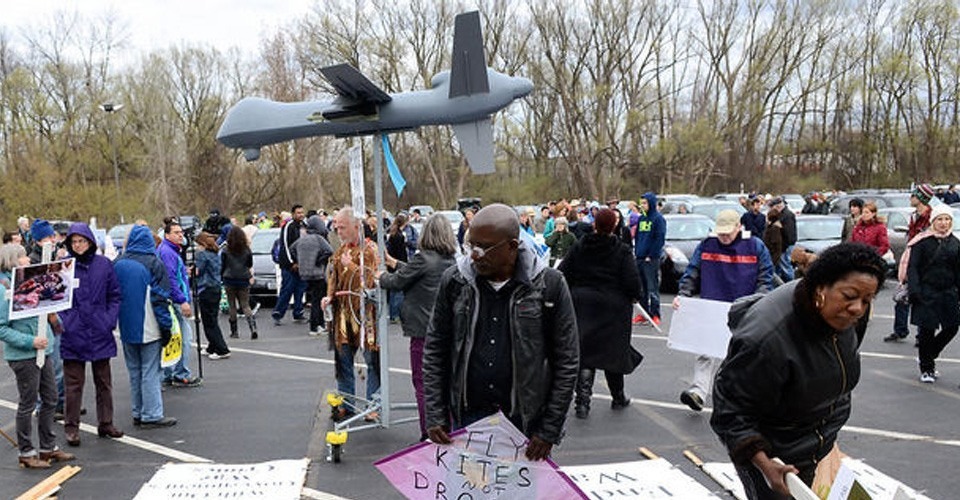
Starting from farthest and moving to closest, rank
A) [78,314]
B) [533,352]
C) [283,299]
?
[283,299], [78,314], [533,352]

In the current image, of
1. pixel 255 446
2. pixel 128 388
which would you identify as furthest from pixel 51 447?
pixel 128 388

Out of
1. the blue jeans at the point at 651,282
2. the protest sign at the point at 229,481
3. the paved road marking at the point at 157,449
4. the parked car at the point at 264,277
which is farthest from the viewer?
the parked car at the point at 264,277

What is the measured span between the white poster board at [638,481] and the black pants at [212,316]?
602cm

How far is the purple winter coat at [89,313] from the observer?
20.0 ft

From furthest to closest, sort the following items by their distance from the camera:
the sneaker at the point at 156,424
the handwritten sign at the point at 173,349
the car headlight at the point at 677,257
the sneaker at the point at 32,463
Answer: the car headlight at the point at 677,257 < the handwritten sign at the point at 173,349 < the sneaker at the point at 156,424 < the sneaker at the point at 32,463

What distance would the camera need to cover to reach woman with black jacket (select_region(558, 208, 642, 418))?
21.7 ft

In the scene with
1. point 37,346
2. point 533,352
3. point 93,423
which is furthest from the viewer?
point 93,423

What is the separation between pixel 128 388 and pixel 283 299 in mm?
4477

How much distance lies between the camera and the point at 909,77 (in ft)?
156

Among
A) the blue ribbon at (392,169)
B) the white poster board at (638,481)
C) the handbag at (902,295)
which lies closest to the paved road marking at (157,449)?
the blue ribbon at (392,169)

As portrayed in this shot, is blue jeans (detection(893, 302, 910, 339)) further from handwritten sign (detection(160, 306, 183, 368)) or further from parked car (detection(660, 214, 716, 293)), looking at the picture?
handwritten sign (detection(160, 306, 183, 368))

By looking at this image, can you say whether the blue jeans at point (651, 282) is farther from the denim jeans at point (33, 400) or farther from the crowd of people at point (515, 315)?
the denim jeans at point (33, 400)

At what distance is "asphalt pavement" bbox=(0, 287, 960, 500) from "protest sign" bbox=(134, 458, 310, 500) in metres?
0.13

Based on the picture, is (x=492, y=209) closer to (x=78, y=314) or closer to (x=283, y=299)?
(x=78, y=314)
